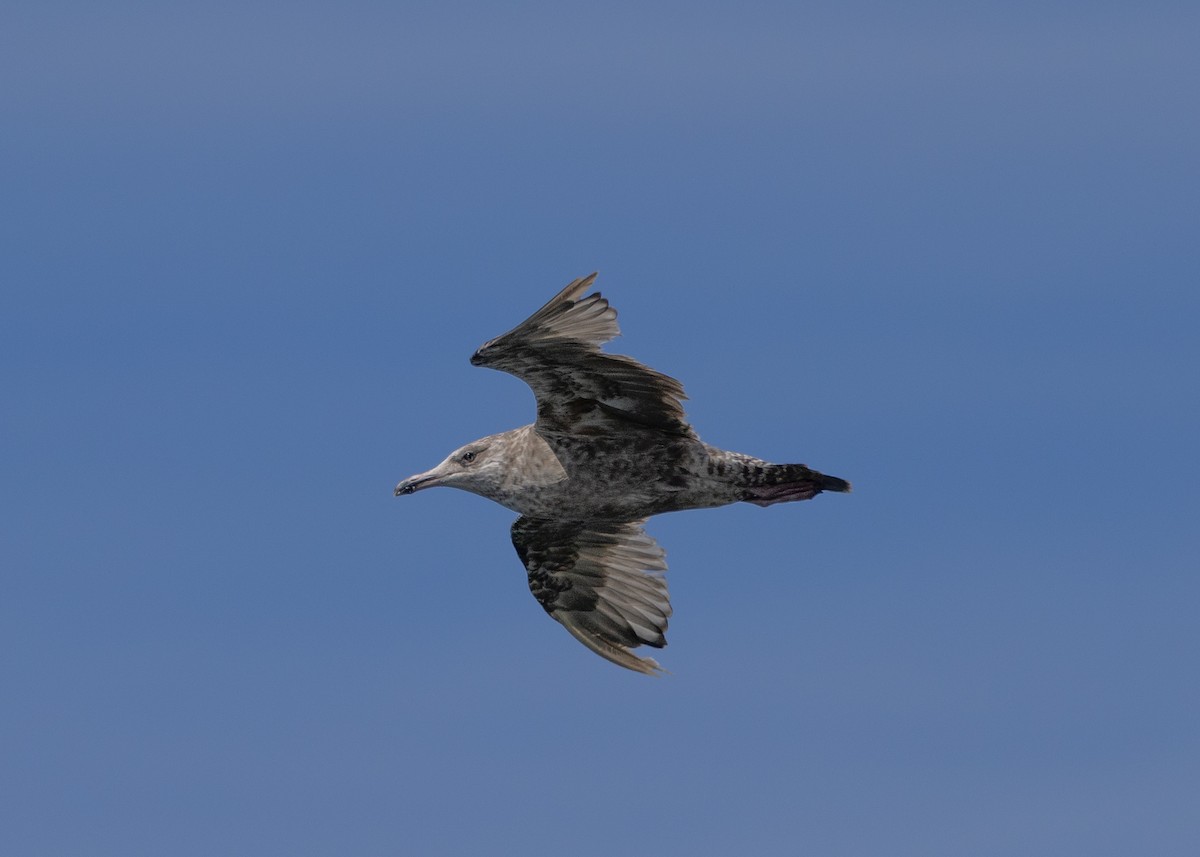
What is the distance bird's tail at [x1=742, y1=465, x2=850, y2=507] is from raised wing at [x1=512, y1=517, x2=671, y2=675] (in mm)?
1454

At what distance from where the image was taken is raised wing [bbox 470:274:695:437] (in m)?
14.1

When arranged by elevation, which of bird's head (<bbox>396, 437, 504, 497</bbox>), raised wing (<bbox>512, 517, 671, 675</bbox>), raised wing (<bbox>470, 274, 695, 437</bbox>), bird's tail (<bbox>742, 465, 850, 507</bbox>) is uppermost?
raised wing (<bbox>470, 274, 695, 437</bbox>)

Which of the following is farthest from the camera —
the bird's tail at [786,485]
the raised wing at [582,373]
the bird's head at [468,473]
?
the bird's head at [468,473]

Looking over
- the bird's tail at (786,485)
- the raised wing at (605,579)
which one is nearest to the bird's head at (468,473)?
the raised wing at (605,579)

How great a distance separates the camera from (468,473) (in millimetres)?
15648

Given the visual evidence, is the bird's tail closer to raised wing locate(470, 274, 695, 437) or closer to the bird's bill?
raised wing locate(470, 274, 695, 437)

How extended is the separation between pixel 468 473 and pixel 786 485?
2839mm

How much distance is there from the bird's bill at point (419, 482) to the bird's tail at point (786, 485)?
279cm

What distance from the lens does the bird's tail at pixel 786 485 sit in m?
15.4

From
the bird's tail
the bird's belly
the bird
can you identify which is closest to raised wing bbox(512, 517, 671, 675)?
the bird

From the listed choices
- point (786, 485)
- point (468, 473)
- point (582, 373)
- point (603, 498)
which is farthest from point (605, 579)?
point (582, 373)

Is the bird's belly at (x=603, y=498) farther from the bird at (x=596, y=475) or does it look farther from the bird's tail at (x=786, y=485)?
the bird's tail at (x=786, y=485)

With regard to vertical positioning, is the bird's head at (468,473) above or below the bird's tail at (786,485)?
below

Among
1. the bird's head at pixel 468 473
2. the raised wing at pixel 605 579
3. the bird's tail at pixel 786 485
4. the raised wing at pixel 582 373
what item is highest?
the raised wing at pixel 582 373
